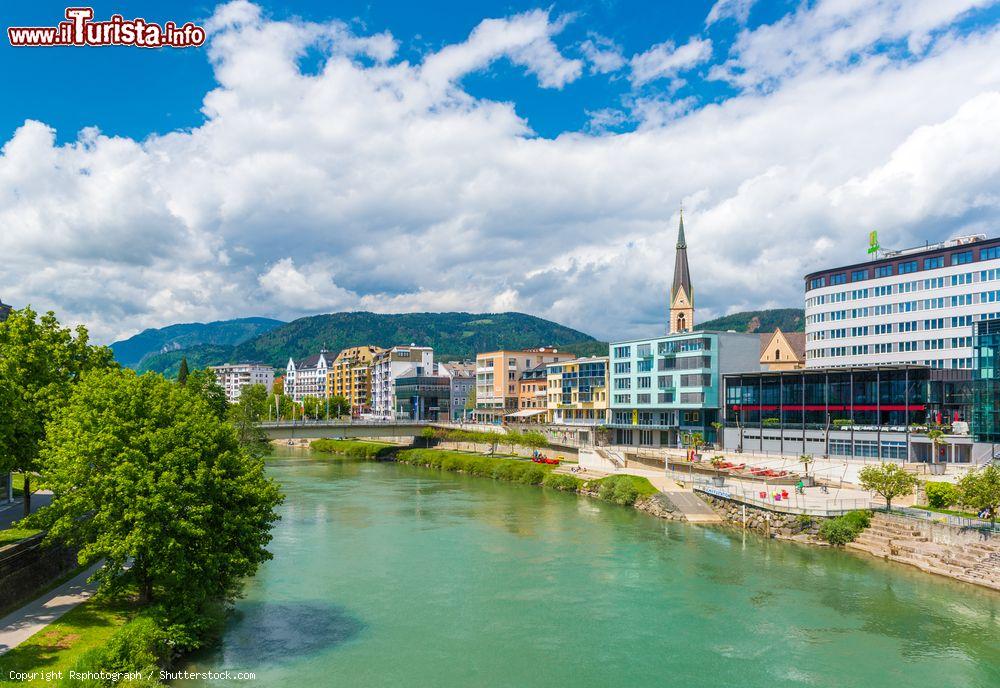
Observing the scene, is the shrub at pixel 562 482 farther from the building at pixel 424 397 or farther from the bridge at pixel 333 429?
the building at pixel 424 397

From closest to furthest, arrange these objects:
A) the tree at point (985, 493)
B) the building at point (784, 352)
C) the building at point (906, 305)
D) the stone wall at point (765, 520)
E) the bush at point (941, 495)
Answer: the tree at point (985, 493)
the bush at point (941, 495)
the stone wall at point (765, 520)
the building at point (906, 305)
the building at point (784, 352)

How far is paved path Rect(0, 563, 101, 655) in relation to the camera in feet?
79.9

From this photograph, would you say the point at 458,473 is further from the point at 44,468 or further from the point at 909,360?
the point at 44,468

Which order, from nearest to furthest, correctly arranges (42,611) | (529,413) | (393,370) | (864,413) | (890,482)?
(42,611) → (890,482) → (864,413) → (529,413) → (393,370)

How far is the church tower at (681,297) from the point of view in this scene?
115 meters

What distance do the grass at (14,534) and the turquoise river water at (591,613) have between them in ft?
30.8

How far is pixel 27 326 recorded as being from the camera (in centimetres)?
4066

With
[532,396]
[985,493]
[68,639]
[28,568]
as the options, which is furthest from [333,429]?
[985,493]

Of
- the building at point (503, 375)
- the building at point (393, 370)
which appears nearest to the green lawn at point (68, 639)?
the building at point (503, 375)

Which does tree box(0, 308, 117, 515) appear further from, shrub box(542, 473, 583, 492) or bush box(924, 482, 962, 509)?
bush box(924, 482, 962, 509)

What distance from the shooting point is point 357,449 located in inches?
4943

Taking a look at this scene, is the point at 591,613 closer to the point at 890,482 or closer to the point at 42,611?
the point at 42,611

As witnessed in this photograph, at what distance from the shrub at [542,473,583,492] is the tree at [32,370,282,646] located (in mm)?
48593

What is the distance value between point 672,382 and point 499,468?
85.7 ft
